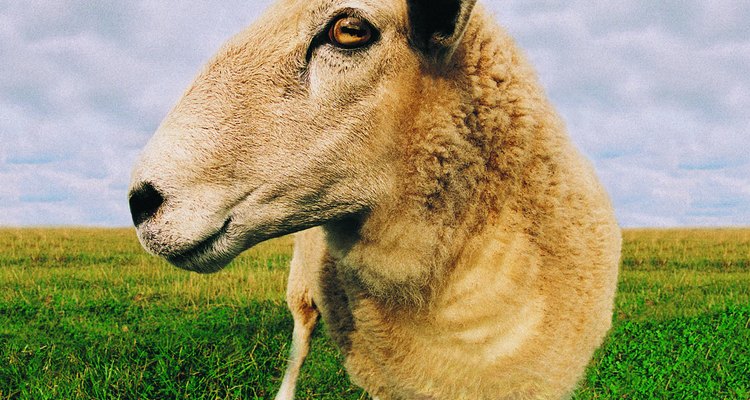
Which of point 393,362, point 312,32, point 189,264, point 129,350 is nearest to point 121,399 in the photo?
point 129,350

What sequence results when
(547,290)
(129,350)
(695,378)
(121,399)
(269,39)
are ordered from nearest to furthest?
(269,39)
(547,290)
(121,399)
(129,350)
(695,378)

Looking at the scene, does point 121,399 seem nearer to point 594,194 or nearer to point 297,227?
point 297,227

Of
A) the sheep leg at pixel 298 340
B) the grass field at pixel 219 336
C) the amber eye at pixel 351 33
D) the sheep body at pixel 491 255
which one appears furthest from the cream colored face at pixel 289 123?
the grass field at pixel 219 336

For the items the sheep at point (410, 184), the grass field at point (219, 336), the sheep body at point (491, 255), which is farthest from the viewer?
the grass field at point (219, 336)

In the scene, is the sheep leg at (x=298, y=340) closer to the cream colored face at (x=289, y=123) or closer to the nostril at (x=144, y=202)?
the cream colored face at (x=289, y=123)

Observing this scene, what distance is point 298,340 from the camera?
17.4 feet

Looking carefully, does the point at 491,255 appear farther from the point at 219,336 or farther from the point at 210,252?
the point at 219,336

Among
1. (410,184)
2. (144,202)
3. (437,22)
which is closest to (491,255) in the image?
(410,184)

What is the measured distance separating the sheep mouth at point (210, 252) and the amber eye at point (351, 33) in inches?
32.1

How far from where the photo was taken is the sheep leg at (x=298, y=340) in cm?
522

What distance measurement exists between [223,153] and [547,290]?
1.65 metres

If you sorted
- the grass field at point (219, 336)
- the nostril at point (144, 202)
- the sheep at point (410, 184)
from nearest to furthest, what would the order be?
the nostril at point (144, 202) < the sheep at point (410, 184) < the grass field at point (219, 336)

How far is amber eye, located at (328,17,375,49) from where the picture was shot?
2443 mm

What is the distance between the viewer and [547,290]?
302cm
